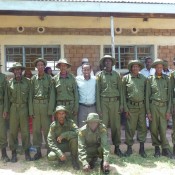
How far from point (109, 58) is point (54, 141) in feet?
5.67

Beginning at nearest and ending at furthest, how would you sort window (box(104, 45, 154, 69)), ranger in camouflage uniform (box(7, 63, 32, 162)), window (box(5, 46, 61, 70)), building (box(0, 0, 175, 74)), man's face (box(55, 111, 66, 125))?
1. man's face (box(55, 111, 66, 125))
2. ranger in camouflage uniform (box(7, 63, 32, 162))
3. building (box(0, 0, 175, 74))
4. window (box(5, 46, 61, 70))
5. window (box(104, 45, 154, 69))

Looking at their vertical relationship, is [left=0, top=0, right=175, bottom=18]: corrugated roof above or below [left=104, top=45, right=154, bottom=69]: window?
above

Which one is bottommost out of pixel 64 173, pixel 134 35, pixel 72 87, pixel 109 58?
pixel 64 173

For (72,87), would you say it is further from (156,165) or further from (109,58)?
(156,165)

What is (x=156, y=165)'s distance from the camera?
5.95 metres

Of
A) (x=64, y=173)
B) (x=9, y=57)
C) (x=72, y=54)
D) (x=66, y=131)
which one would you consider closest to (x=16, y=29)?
(x=9, y=57)

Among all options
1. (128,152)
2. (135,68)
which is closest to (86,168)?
(128,152)

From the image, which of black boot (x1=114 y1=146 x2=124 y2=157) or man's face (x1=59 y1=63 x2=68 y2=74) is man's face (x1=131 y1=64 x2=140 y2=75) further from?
black boot (x1=114 y1=146 x2=124 y2=157)

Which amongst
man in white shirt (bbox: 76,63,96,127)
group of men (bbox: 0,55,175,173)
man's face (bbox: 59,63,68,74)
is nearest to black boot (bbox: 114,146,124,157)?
group of men (bbox: 0,55,175,173)

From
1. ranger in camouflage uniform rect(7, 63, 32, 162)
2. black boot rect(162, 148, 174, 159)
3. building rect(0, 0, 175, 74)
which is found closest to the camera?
ranger in camouflage uniform rect(7, 63, 32, 162)

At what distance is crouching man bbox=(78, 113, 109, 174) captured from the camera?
5605mm

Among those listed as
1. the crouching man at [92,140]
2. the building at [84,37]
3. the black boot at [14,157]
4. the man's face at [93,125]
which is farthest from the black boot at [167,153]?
the building at [84,37]

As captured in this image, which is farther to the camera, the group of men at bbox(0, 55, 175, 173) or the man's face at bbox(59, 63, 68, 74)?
the man's face at bbox(59, 63, 68, 74)

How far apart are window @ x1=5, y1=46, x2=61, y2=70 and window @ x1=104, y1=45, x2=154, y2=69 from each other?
4.64 feet
